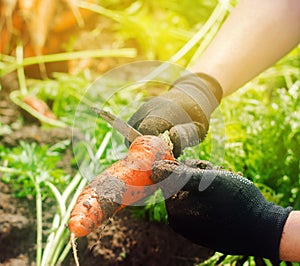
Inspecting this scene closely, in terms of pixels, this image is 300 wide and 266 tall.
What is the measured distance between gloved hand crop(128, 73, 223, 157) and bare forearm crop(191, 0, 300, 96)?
0.22 feet

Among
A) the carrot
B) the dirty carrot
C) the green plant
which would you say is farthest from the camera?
the carrot

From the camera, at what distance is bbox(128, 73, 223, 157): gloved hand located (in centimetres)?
153

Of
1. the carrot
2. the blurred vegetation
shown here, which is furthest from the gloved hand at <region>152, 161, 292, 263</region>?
the carrot

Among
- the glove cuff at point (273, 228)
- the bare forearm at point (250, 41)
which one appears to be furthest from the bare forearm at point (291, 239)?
the bare forearm at point (250, 41)

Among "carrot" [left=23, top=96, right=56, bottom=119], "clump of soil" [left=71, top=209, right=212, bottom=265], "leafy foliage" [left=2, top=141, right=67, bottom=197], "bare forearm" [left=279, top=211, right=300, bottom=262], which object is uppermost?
"bare forearm" [left=279, top=211, right=300, bottom=262]

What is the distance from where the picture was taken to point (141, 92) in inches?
99.4

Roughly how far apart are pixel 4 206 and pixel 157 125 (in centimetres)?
67

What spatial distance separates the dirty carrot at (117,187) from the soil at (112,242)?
0.38 meters

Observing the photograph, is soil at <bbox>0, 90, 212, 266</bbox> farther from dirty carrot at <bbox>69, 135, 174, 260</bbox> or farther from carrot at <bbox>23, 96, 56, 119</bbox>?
carrot at <bbox>23, 96, 56, 119</bbox>

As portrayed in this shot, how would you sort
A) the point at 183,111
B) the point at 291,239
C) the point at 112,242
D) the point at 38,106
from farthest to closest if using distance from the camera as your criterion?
1. the point at 38,106
2. the point at 112,242
3. the point at 183,111
4. the point at 291,239

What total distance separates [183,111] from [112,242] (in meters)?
0.48

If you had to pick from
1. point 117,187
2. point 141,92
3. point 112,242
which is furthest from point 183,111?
point 141,92

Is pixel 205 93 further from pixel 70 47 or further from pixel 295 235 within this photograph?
pixel 70 47

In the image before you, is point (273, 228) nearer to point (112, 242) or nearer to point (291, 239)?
point (291, 239)
